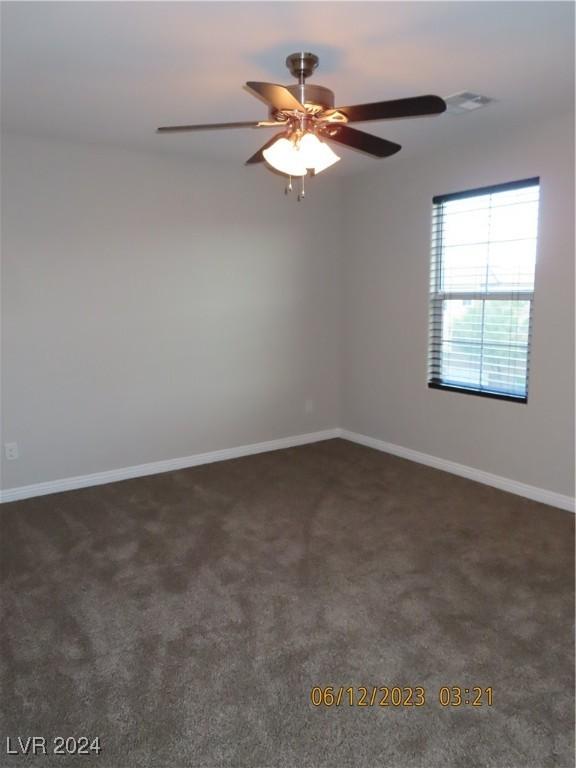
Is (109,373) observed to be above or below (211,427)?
above

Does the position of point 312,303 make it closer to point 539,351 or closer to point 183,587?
point 539,351

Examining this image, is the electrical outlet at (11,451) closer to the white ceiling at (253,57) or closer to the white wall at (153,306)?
the white wall at (153,306)

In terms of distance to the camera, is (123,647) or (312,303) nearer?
(123,647)

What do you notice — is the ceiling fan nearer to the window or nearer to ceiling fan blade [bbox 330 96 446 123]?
ceiling fan blade [bbox 330 96 446 123]

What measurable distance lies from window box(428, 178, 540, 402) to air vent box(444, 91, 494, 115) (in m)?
0.69

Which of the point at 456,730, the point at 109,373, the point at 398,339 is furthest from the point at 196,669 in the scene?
the point at 398,339

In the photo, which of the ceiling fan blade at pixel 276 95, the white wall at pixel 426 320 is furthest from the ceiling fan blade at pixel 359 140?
the white wall at pixel 426 320

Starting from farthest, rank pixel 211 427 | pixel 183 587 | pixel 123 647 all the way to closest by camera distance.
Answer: pixel 211 427
pixel 183 587
pixel 123 647

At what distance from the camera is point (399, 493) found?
12.2 ft

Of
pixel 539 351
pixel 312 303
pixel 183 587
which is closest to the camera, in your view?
pixel 183 587

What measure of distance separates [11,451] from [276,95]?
2.92 meters

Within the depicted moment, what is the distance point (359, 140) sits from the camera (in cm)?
236

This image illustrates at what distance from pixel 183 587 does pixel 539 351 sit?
2532mm

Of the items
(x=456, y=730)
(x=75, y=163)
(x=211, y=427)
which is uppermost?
(x=75, y=163)
